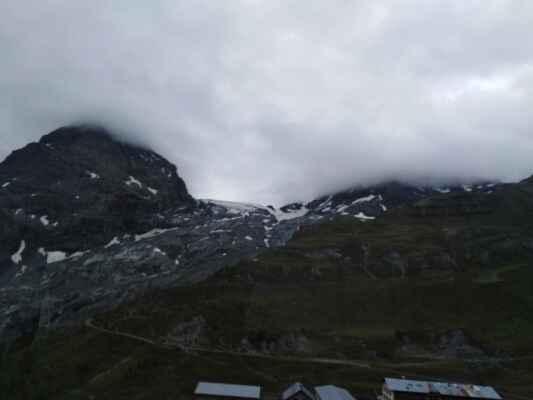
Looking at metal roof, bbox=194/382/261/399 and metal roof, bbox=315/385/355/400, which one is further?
metal roof, bbox=194/382/261/399

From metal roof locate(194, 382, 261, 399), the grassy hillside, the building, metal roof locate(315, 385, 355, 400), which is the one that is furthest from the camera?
the grassy hillside

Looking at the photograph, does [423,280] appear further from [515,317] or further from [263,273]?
[263,273]

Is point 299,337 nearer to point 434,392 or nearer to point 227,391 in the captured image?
point 227,391

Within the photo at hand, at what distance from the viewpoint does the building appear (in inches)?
3846

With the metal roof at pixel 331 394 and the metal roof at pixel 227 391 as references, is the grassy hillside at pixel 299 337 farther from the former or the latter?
the metal roof at pixel 227 391

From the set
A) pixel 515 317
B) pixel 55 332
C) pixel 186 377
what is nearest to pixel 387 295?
pixel 515 317

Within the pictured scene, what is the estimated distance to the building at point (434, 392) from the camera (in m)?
97.7

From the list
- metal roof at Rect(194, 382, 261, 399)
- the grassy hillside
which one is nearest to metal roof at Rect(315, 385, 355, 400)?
metal roof at Rect(194, 382, 261, 399)

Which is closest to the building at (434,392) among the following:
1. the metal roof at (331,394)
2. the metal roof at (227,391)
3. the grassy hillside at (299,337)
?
the metal roof at (331,394)

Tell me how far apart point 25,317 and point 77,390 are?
92812 mm

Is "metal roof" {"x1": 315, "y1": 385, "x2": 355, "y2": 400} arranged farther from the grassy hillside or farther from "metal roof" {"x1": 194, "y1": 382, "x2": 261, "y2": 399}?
the grassy hillside

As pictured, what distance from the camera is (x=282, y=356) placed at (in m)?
142

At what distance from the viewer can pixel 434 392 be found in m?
98.1

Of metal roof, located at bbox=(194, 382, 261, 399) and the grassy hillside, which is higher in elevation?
the grassy hillside
